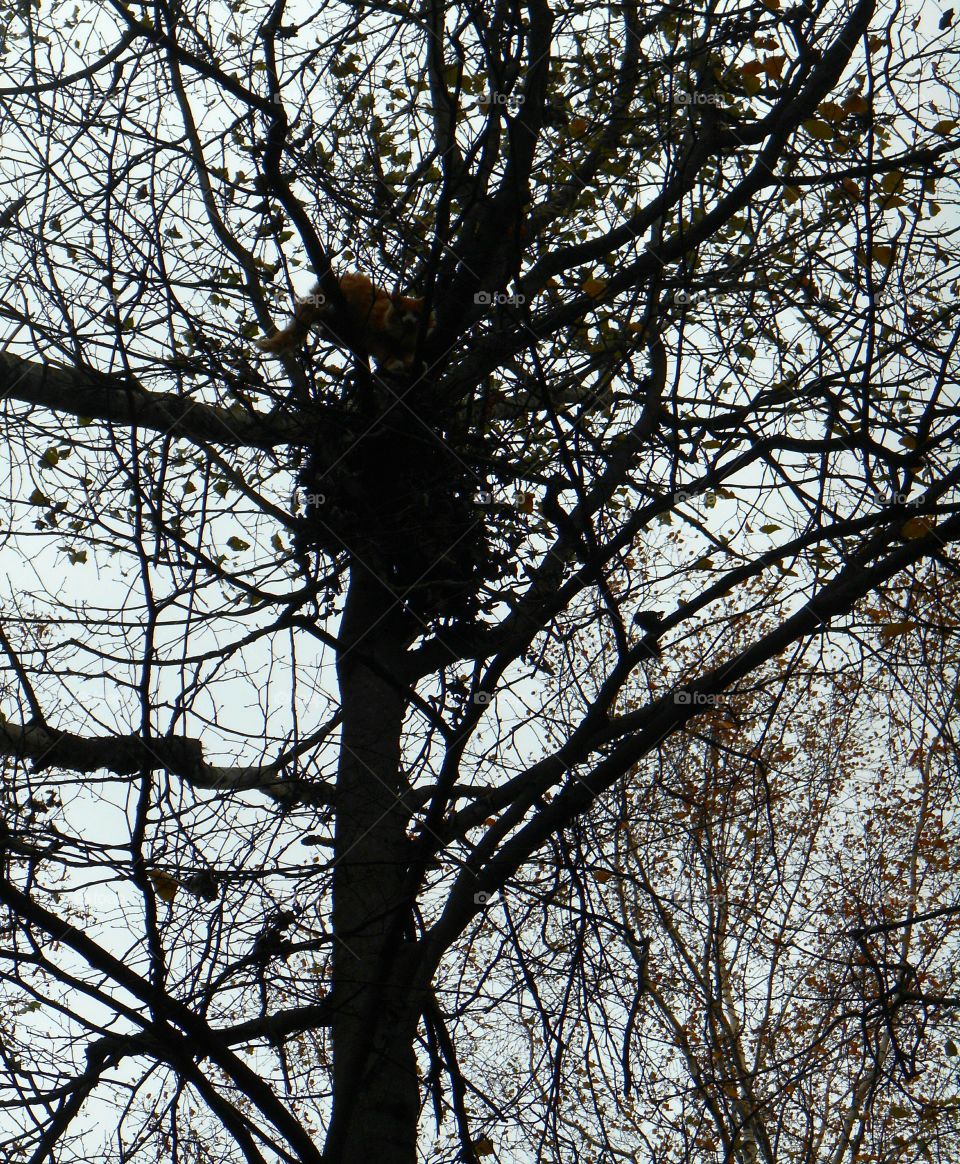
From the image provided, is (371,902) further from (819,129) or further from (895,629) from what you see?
(819,129)

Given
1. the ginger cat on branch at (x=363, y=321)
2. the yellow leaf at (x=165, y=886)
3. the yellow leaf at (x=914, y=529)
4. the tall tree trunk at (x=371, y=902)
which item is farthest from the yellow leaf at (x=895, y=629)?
the yellow leaf at (x=165, y=886)

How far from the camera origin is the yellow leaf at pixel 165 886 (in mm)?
2785

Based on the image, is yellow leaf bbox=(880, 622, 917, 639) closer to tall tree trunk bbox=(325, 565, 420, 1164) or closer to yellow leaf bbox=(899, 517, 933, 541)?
yellow leaf bbox=(899, 517, 933, 541)

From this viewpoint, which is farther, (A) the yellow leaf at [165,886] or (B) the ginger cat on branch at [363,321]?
(B) the ginger cat on branch at [363,321]

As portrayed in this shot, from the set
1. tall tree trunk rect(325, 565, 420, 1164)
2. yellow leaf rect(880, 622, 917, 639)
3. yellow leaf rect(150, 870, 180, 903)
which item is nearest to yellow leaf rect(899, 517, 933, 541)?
yellow leaf rect(880, 622, 917, 639)

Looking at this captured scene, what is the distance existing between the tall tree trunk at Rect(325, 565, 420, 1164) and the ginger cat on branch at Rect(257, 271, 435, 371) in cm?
Answer: 82

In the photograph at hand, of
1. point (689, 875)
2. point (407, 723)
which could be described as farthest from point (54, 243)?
point (689, 875)

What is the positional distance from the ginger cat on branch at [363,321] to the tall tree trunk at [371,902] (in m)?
0.82

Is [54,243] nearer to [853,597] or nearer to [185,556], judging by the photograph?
[185,556]

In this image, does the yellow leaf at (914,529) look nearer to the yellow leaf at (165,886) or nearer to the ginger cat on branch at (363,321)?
the ginger cat on branch at (363,321)

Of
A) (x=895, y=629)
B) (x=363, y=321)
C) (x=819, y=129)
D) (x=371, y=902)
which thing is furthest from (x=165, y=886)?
(x=819, y=129)

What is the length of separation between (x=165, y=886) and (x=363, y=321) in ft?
6.32

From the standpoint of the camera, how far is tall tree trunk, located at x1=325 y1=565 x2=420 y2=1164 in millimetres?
2787

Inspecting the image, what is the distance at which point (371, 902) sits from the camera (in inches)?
124
